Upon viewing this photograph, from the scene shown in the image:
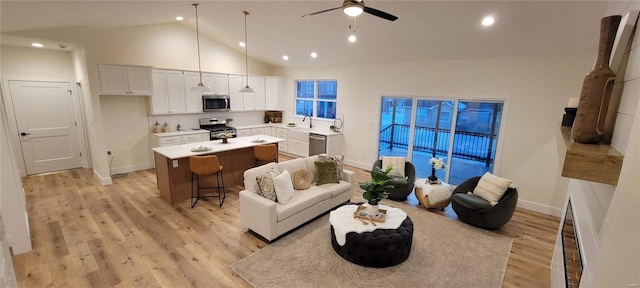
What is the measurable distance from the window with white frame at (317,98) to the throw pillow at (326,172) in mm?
3286

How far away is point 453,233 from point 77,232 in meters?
5.20

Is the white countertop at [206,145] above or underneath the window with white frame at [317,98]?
underneath

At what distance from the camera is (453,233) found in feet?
12.7

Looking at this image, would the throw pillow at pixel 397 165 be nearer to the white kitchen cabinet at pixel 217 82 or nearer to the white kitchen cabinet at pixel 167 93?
the white kitchen cabinet at pixel 217 82

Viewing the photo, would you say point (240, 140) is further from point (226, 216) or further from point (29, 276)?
point (29, 276)

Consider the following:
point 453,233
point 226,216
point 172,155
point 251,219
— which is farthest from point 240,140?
point 453,233

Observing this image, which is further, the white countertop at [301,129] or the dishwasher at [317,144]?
the white countertop at [301,129]

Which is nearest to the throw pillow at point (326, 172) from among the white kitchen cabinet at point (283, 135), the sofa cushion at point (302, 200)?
the sofa cushion at point (302, 200)

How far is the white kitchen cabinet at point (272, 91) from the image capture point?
8.34 m

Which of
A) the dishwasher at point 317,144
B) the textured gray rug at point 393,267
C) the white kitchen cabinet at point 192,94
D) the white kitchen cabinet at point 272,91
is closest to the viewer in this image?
the textured gray rug at point 393,267

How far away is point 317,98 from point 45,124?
6277 millimetres

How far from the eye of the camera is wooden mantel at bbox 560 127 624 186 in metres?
1.15

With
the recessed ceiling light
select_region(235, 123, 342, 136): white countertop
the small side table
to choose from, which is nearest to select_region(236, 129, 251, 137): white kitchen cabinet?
select_region(235, 123, 342, 136): white countertop

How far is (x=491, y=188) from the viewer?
3982 mm
